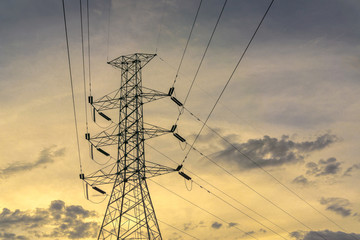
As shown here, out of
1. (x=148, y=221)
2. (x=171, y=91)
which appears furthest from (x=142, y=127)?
(x=148, y=221)

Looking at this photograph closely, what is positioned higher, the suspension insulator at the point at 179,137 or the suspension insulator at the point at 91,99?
the suspension insulator at the point at 91,99

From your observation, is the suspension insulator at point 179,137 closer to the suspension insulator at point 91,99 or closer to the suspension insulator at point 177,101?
the suspension insulator at point 177,101

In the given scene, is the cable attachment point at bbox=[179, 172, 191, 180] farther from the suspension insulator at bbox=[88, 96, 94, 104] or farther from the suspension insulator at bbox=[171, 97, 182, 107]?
the suspension insulator at bbox=[88, 96, 94, 104]

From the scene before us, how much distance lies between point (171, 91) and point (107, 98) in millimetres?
6376

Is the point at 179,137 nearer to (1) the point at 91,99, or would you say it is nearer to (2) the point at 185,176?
(2) the point at 185,176

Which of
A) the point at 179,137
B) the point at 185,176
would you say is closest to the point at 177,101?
the point at 179,137

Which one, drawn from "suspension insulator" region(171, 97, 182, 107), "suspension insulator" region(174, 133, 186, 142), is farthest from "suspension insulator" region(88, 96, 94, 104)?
"suspension insulator" region(174, 133, 186, 142)

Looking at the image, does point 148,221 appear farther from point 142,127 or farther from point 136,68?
point 136,68

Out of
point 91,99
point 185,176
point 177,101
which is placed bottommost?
point 185,176

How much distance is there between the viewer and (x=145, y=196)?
91.4ft

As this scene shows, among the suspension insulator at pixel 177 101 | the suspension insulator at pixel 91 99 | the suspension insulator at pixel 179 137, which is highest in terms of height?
the suspension insulator at pixel 91 99

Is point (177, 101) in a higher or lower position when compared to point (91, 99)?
lower

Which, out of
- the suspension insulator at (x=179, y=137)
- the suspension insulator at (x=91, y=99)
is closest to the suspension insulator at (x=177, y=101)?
the suspension insulator at (x=179, y=137)

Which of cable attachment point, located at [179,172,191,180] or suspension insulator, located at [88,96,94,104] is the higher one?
suspension insulator, located at [88,96,94,104]
